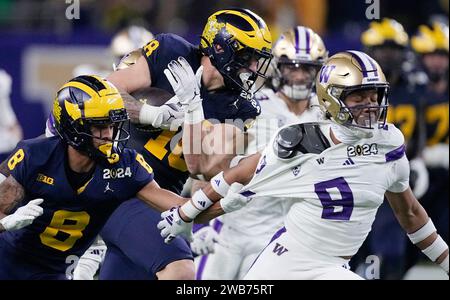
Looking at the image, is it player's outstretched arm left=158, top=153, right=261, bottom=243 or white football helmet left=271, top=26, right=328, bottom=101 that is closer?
player's outstretched arm left=158, top=153, right=261, bottom=243

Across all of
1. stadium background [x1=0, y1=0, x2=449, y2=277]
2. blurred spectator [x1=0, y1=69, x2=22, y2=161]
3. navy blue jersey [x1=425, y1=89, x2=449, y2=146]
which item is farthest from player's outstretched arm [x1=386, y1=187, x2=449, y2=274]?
stadium background [x1=0, y1=0, x2=449, y2=277]

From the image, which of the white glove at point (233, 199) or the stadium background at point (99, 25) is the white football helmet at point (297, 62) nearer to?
the white glove at point (233, 199)

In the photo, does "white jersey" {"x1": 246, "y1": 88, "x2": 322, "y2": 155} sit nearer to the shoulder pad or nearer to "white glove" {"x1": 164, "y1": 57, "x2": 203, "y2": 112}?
"white glove" {"x1": 164, "y1": 57, "x2": 203, "y2": 112}

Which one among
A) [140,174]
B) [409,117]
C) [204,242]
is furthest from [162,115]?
[409,117]

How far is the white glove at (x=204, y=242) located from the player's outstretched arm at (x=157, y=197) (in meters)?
1.39

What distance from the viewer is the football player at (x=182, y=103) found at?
261 inches

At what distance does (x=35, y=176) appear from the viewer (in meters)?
5.96

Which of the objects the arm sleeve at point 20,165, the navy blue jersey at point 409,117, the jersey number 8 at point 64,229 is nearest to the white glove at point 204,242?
the jersey number 8 at point 64,229

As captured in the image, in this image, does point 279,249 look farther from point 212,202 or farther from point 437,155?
point 437,155

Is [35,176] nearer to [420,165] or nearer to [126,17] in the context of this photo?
[420,165]

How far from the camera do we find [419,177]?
31.7 ft

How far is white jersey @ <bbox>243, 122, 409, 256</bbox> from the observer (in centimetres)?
588

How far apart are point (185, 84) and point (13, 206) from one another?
49.4 inches

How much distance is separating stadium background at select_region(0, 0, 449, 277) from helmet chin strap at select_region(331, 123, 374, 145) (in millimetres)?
6393
